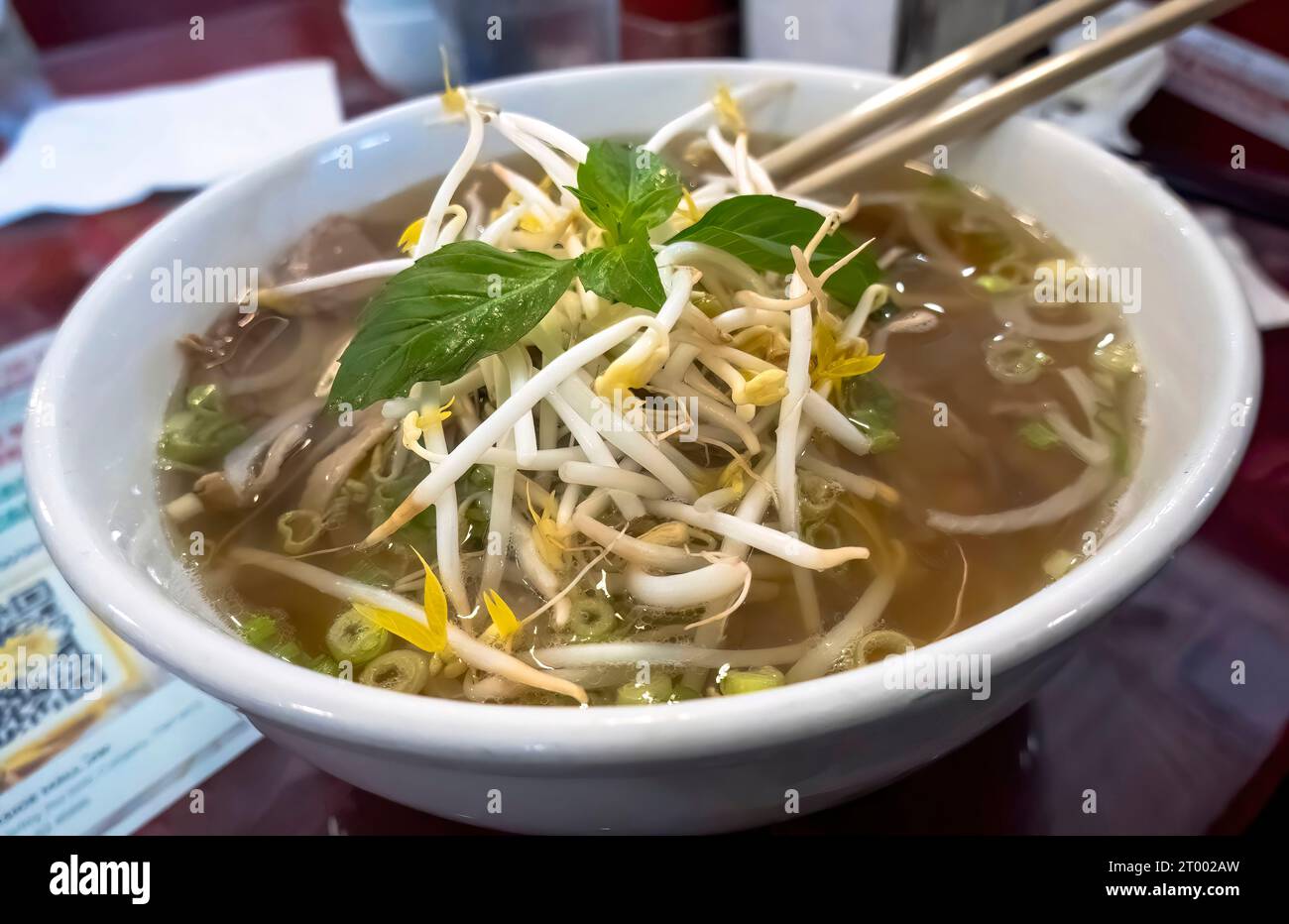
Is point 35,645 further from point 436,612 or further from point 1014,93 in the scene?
point 1014,93

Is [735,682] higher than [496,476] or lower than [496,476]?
lower

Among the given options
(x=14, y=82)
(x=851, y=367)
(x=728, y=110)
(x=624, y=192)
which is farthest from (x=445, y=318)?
(x=14, y=82)

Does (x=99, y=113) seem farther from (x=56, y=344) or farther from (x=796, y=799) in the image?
(x=796, y=799)

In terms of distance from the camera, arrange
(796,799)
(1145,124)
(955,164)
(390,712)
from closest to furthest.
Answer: (390,712) → (796,799) → (955,164) → (1145,124)

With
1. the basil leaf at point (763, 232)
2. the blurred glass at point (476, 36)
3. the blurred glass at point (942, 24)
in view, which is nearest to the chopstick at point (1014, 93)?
the basil leaf at point (763, 232)

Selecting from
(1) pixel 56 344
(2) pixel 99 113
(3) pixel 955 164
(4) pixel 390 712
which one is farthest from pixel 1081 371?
(2) pixel 99 113

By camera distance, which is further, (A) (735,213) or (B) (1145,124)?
(B) (1145,124)
